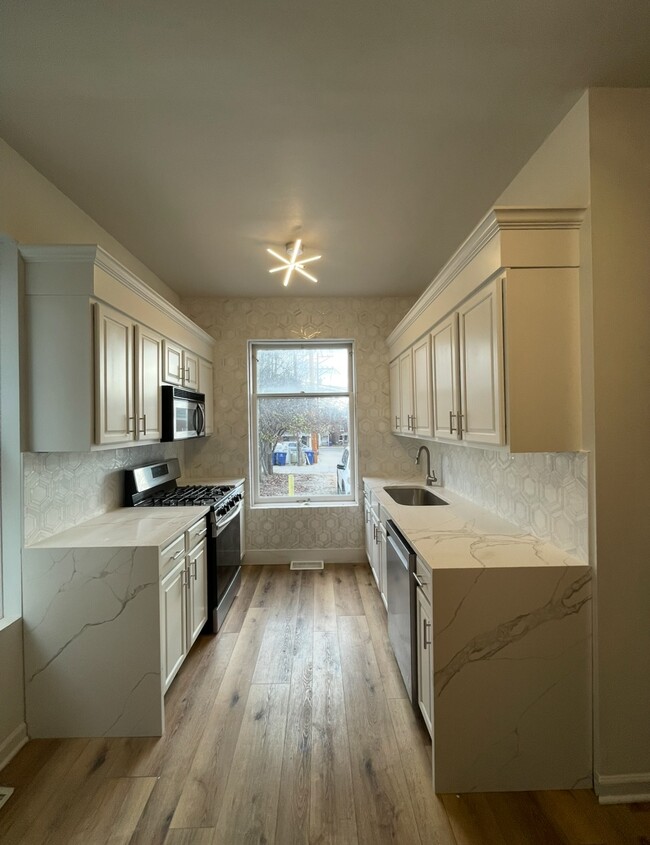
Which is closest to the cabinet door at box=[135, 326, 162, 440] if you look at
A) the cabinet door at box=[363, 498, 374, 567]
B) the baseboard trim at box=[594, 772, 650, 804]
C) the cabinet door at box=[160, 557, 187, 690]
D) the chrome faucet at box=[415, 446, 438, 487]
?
the cabinet door at box=[160, 557, 187, 690]

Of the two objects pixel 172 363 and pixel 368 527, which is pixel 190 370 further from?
pixel 368 527

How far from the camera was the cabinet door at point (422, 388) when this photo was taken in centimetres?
289

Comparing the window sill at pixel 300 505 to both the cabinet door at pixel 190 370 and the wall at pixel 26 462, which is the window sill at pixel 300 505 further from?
the wall at pixel 26 462

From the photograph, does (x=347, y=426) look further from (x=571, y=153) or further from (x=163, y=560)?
(x=571, y=153)

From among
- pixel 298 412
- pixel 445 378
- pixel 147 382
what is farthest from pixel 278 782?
pixel 298 412

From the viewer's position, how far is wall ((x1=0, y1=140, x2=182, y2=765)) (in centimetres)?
190

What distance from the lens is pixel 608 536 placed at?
1632mm

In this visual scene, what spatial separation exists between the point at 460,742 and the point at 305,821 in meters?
0.66

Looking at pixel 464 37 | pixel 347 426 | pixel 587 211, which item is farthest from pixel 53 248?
pixel 347 426

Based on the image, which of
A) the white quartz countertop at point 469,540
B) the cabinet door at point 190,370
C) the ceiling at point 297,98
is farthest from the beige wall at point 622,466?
the cabinet door at point 190,370

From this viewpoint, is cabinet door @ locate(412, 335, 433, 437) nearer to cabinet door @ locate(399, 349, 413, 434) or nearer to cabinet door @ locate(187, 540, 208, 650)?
cabinet door @ locate(399, 349, 413, 434)

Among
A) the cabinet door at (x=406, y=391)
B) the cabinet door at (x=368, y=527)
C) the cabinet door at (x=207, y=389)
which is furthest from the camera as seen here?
the cabinet door at (x=207, y=389)

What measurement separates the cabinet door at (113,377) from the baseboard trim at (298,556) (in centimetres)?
232

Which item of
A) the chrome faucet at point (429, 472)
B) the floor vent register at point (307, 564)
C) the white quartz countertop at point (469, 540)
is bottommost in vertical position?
the floor vent register at point (307, 564)
